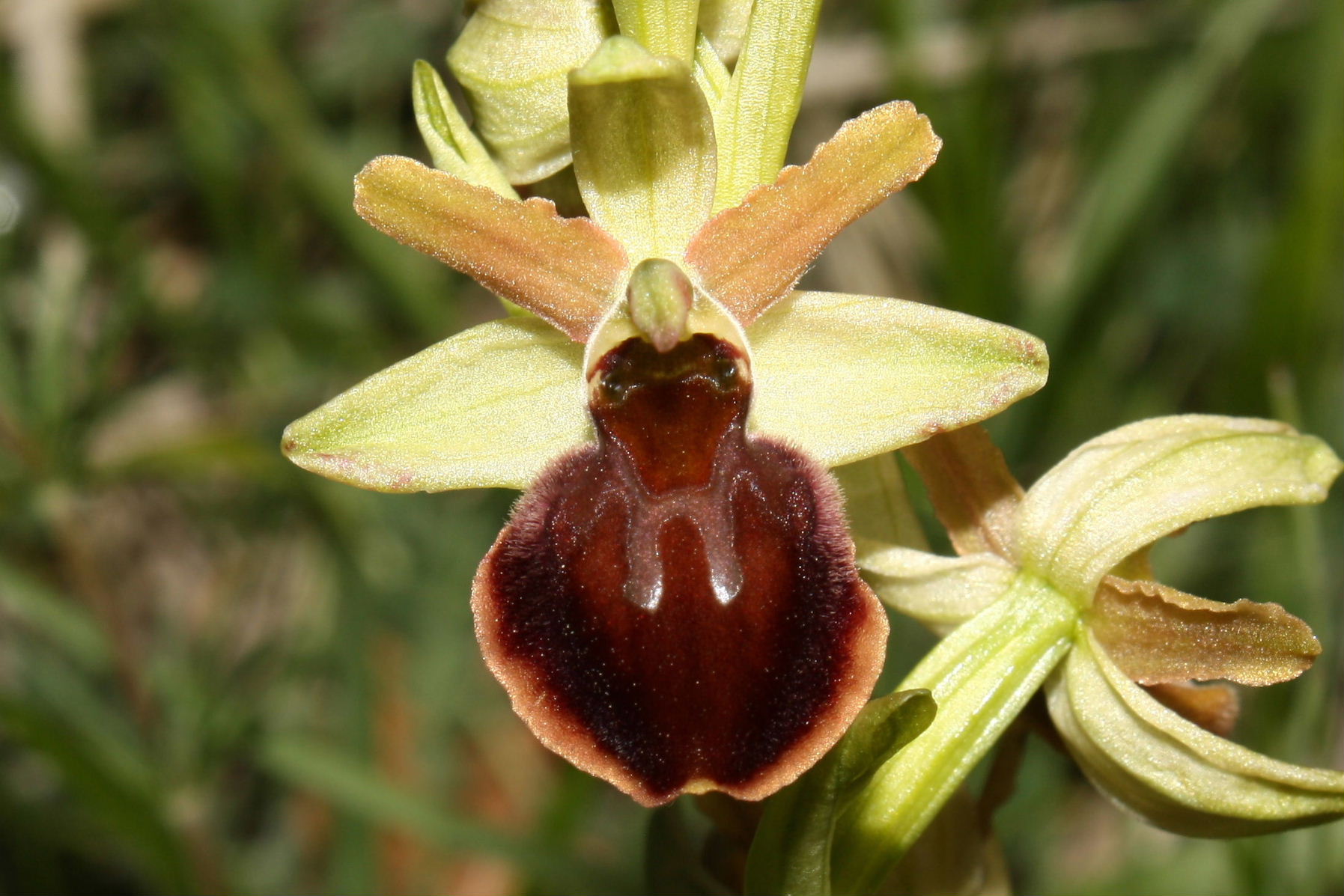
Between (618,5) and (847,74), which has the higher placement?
(618,5)

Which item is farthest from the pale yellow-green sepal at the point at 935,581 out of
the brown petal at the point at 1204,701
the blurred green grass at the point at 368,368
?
the blurred green grass at the point at 368,368

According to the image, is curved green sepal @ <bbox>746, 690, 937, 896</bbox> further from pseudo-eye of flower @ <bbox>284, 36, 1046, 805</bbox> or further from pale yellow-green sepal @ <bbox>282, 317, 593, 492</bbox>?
pale yellow-green sepal @ <bbox>282, 317, 593, 492</bbox>

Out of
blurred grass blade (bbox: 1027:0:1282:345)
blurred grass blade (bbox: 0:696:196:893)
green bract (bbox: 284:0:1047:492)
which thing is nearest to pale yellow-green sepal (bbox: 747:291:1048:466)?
green bract (bbox: 284:0:1047:492)

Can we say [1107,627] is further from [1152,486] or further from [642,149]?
[642,149]

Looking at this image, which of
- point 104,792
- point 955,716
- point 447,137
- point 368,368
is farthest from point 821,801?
point 368,368

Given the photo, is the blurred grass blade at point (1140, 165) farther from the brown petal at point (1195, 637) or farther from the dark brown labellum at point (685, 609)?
the dark brown labellum at point (685, 609)

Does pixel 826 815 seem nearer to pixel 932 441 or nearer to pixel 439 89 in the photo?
pixel 932 441

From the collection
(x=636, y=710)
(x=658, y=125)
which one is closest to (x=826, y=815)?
(x=636, y=710)
